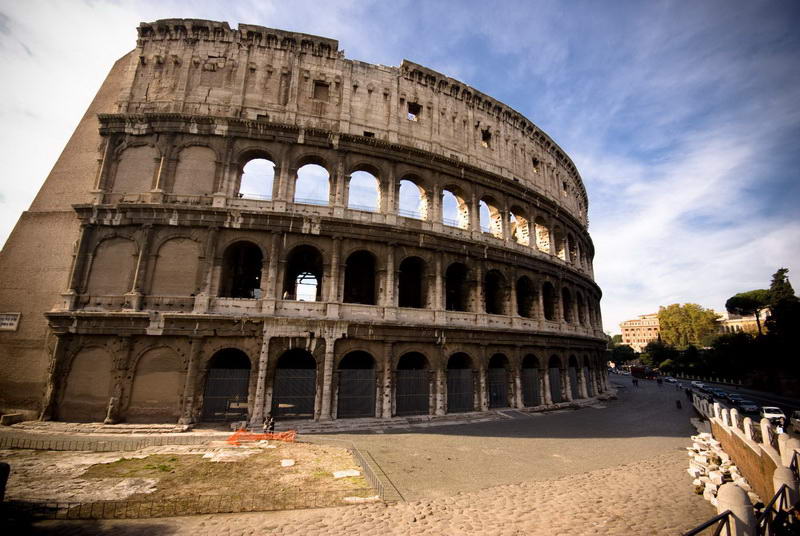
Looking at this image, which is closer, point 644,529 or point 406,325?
point 644,529

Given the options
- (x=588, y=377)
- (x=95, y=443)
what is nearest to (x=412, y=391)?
(x=95, y=443)

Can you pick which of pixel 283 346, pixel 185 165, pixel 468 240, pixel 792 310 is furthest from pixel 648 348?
pixel 185 165

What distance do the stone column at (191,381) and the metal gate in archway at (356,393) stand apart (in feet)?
18.9

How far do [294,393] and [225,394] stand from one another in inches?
108

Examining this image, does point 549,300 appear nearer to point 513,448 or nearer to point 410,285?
point 410,285

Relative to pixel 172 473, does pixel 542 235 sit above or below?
above

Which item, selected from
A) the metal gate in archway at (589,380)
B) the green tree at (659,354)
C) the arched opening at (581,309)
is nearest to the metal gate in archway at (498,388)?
the metal gate in archway at (589,380)

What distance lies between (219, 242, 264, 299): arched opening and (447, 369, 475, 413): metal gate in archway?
1053cm

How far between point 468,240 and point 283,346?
10594 millimetres

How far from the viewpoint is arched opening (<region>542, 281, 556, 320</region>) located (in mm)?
23016

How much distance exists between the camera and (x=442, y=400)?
54.7ft

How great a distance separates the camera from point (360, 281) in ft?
62.9

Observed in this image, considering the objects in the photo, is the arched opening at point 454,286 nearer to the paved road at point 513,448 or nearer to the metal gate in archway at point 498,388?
the metal gate in archway at point 498,388

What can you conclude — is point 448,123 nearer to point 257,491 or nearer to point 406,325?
point 406,325
